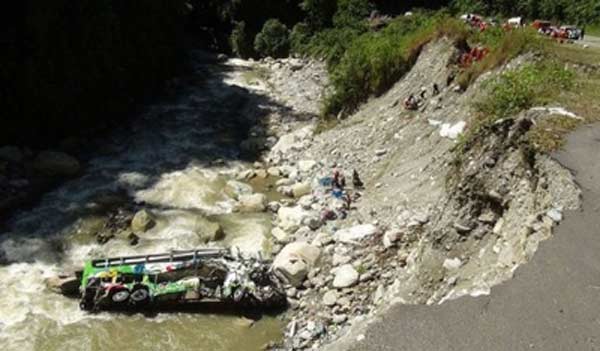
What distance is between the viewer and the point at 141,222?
1395 centimetres

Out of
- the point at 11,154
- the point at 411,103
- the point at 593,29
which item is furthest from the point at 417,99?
the point at 593,29

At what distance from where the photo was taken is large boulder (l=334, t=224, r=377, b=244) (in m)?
12.0

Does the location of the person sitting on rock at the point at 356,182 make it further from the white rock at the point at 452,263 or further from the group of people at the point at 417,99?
the white rock at the point at 452,263

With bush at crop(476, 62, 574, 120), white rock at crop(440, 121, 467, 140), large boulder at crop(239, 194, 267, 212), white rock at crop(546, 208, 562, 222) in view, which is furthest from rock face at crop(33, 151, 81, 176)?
white rock at crop(546, 208, 562, 222)

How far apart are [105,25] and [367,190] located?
12736mm

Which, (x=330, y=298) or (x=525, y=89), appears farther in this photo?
(x=525, y=89)

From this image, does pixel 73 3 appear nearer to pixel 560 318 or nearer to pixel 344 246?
pixel 344 246

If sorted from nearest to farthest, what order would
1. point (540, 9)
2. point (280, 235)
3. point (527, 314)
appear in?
1. point (527, 314)
2. point (280, 235)
3. point (540, 9)

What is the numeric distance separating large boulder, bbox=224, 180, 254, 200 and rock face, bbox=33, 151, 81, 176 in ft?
16.3

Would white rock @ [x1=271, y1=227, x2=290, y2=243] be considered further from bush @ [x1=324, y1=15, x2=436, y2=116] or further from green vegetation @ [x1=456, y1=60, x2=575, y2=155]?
bush @ [x1=324, y1=15, x2=436, y2=116]

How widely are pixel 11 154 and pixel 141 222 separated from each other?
6291mm

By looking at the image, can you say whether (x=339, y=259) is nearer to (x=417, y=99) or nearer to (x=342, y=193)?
(x=342, y=193)

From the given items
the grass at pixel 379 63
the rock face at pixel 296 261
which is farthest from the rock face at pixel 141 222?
Result: the grass at pixel 379 63

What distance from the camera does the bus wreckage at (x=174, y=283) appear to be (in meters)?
11.0
